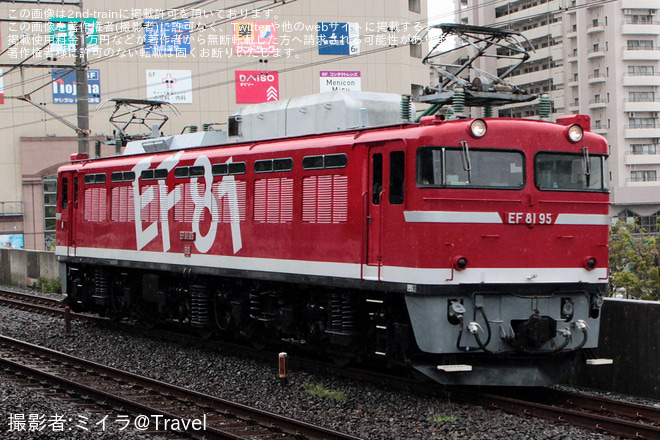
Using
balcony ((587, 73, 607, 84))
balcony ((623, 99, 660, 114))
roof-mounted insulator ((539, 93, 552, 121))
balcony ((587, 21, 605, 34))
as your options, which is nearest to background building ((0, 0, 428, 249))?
balcony ((587, 21, 605, 34))

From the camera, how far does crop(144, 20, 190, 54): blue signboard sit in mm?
50062

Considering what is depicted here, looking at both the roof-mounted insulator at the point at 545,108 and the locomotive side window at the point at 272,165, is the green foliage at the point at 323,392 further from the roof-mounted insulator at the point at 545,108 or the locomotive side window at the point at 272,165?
the roof-mounted insulator at the point at 545,108

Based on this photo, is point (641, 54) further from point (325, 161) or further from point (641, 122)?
point (325, 161)

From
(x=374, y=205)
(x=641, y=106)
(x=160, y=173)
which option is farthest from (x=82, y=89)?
(x=641, y=106)

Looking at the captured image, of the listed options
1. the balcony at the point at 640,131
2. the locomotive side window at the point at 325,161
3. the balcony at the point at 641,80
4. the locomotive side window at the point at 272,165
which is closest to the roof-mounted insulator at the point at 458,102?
the locomotive side window at the point at 325,161

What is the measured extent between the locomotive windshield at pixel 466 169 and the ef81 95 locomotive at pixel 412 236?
16 millimetres

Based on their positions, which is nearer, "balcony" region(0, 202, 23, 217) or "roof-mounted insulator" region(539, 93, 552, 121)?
"roof-mounted insulator" region(539, 93, 552, 121)

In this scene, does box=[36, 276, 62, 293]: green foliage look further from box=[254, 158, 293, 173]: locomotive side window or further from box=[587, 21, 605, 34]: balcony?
box=[587, 21, 605, 34]: balcony

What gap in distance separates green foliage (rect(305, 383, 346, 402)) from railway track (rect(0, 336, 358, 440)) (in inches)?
51.1

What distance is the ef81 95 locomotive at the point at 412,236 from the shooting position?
11.1m

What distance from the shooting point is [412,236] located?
36.6ft

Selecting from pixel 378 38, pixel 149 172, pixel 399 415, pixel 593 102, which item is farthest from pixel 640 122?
pixel 399 415

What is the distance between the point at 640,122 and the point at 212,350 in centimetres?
5328

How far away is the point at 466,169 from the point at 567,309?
227 cm
